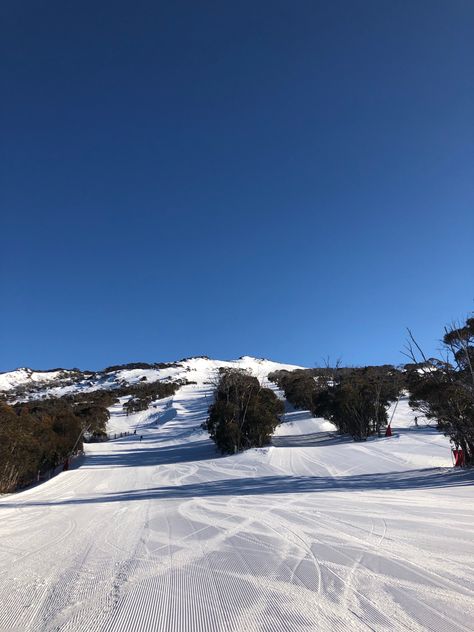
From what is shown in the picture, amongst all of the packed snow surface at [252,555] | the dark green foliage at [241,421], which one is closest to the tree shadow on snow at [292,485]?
the packed snow surface at [252,555]

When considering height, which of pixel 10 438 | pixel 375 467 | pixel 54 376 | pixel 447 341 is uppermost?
pixel 54 376

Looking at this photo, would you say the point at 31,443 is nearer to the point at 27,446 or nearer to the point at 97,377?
the point at 27,446

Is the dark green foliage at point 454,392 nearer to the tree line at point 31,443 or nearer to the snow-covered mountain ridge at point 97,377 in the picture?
the tree line at point 31,443

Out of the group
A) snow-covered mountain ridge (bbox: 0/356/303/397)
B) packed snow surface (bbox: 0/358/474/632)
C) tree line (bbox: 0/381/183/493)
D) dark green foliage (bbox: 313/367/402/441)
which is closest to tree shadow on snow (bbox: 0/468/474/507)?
packed snow surface (bbox: 0/358/474/632)

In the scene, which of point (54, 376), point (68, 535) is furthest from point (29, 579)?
point (54, 376)

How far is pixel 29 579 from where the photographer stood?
5.89 metres

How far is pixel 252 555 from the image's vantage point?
21.0 feet

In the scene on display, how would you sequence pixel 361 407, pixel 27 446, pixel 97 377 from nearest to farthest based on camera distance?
pixel 27 446, pixel 361 407, pixel 97 377

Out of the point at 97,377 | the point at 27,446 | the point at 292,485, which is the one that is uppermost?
the point at 97,377

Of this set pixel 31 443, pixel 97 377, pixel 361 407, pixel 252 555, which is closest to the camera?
pixel 252 555

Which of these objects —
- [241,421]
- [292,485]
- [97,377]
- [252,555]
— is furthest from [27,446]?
[97,377]

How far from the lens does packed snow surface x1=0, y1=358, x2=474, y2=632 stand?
422 centimetres

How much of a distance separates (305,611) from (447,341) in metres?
13.8

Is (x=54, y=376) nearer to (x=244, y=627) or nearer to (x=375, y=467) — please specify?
(x=375, y=467)
